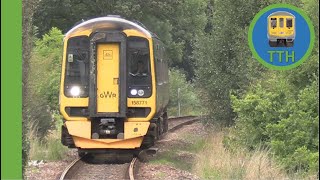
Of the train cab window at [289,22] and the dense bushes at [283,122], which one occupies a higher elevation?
the train cab window at [289,22]

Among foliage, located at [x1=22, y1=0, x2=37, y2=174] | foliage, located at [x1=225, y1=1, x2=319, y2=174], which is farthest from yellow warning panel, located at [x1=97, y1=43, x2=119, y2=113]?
foliage, located at [x1=22, y1=0, x2=37, y2=174]

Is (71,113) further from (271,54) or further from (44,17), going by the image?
(44,17)

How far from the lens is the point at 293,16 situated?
745 cm

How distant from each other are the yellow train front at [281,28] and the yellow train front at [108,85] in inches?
317

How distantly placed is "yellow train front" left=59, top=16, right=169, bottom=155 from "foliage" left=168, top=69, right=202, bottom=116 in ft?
80.7

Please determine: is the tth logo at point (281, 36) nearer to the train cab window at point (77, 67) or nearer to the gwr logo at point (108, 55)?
the gwr logo at point (108, 55)

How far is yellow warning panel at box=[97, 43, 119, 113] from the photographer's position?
51.0ft

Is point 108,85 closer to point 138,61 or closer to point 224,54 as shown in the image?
point 138,61

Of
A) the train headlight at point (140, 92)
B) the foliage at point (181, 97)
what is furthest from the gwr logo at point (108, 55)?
the foliage at point (181, 97)

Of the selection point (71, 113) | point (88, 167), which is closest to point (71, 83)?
point (71, 113)

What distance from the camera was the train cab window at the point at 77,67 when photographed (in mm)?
15703

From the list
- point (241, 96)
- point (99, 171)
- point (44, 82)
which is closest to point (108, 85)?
point (99, 171)

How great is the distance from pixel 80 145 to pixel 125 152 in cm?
190

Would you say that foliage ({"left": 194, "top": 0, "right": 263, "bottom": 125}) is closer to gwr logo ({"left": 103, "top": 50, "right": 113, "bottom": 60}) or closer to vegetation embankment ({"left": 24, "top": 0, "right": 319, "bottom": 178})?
vegetation embankment ({"left": 24, "top": 0, "right": 319, "bottom": 178})
